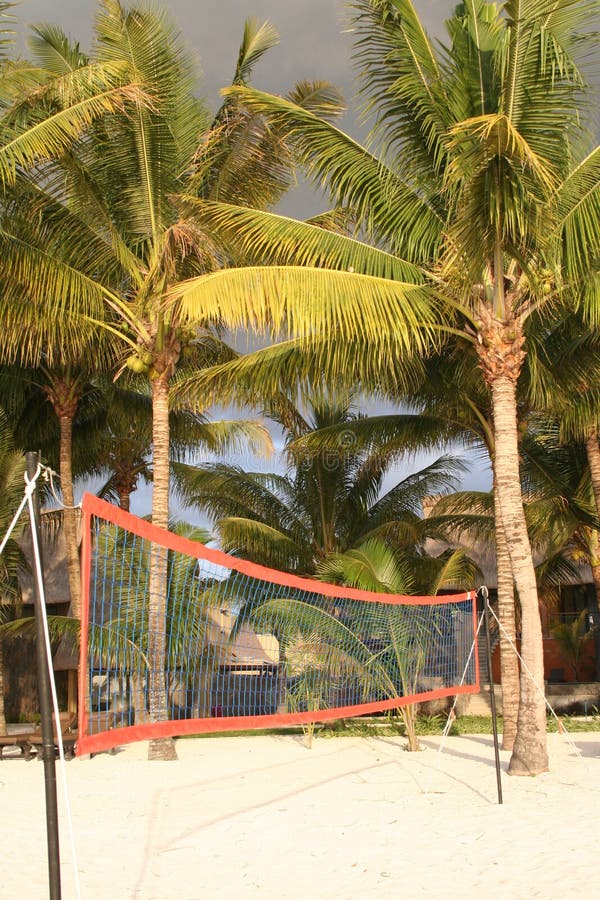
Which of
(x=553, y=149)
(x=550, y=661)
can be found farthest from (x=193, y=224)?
(x=550, y=661)

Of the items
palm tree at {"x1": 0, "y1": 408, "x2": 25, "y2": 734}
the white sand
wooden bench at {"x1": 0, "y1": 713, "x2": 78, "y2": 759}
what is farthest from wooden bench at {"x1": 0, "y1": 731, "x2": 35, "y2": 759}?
palm tree at {"x1": 0, "y1": 408, "x2": 25, "y2": 734}

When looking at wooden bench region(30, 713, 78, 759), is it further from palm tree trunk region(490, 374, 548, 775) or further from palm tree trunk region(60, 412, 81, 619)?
palm tree trunk region(490, 374, 548, 775)

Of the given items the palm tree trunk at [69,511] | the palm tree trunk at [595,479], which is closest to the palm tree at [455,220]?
the palm tree trunk at [595,479]

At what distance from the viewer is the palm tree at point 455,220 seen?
28.9 ft

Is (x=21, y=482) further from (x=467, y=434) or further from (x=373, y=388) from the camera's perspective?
(x=467, y=434)

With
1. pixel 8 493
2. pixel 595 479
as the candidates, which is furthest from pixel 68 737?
pixel 595 479

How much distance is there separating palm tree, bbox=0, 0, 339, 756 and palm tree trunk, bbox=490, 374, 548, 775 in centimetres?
431

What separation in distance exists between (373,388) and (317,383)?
1.27m

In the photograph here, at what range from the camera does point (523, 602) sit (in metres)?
9.57

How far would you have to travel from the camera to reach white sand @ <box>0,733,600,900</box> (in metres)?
5.89

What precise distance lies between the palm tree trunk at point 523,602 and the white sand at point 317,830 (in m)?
0.29

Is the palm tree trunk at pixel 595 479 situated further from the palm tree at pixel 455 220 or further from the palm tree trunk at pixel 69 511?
the palm tree trunk at pixel 69 511

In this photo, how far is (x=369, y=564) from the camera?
564 inches

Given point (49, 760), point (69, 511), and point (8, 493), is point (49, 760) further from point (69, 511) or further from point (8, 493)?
point (69, 511)
